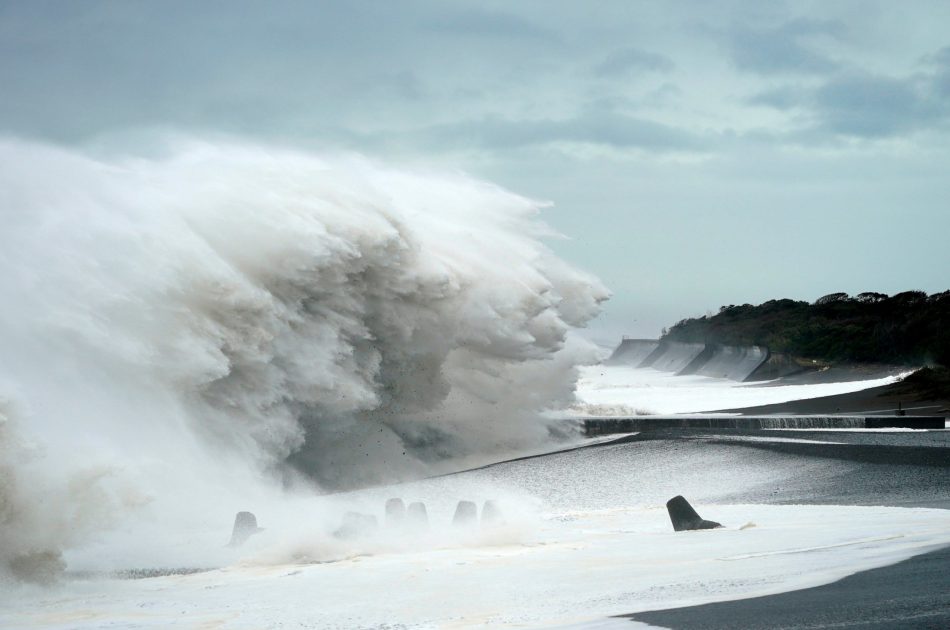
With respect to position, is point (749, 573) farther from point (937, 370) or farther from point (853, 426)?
point (937, 370)

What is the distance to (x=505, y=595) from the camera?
8117 millimetres

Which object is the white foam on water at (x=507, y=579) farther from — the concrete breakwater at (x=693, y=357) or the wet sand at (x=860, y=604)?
the concrete breakwater at (x=693, y=357)

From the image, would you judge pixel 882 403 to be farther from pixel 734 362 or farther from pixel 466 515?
pixel 734 362

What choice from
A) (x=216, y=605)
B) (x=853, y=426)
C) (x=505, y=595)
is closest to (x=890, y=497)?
(x=505, y=595)

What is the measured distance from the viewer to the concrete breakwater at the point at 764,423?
27.8m

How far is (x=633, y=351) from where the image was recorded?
11925cm

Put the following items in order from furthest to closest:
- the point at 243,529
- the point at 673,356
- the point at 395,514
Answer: the point at 673,356 < the point at 395,514 < the point at 243,529

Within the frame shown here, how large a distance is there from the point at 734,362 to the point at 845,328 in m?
9.50

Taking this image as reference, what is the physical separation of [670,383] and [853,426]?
50.3 m

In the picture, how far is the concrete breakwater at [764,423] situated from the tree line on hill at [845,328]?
29.0 m

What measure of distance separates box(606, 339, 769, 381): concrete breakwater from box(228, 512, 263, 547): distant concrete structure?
68077mm

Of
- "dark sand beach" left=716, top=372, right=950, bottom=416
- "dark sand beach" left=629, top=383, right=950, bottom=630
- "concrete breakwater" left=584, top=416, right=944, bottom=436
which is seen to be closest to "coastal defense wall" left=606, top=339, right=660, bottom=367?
"dark sand beach" left=716, top=372, right=950, bottom=416

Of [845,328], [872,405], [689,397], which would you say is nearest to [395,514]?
[872,405]

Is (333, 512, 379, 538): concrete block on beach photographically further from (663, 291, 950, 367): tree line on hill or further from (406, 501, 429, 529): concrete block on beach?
(663, 291, 950, 367): tree line on hill
